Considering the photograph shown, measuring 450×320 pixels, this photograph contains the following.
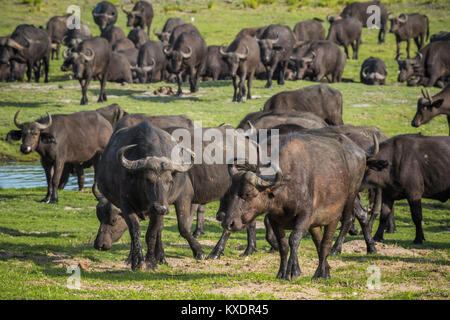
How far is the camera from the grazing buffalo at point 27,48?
31922 mm

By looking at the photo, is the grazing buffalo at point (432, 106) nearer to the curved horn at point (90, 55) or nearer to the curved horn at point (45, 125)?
the curved horn at point (45, 125)

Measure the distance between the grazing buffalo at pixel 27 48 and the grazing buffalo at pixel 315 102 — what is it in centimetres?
1460

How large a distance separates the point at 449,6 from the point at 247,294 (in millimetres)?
49803

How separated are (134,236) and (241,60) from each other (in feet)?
64.7

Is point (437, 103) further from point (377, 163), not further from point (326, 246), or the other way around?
point (326, 246)

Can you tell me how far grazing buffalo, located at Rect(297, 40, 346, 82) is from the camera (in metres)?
33.5

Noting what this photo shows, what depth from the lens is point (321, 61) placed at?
33.5 meters

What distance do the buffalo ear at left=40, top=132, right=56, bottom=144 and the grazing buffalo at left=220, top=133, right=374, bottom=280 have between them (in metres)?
9.05

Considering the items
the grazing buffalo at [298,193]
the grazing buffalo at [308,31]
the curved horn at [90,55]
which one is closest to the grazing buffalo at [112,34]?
the grazing buffalo at [308,31]

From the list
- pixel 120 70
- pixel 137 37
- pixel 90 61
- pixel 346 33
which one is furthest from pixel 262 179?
pixel 137 37

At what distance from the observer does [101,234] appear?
11.2 m

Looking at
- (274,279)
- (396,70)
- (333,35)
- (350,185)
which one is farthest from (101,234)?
(333,35)

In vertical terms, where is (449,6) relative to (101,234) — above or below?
above
